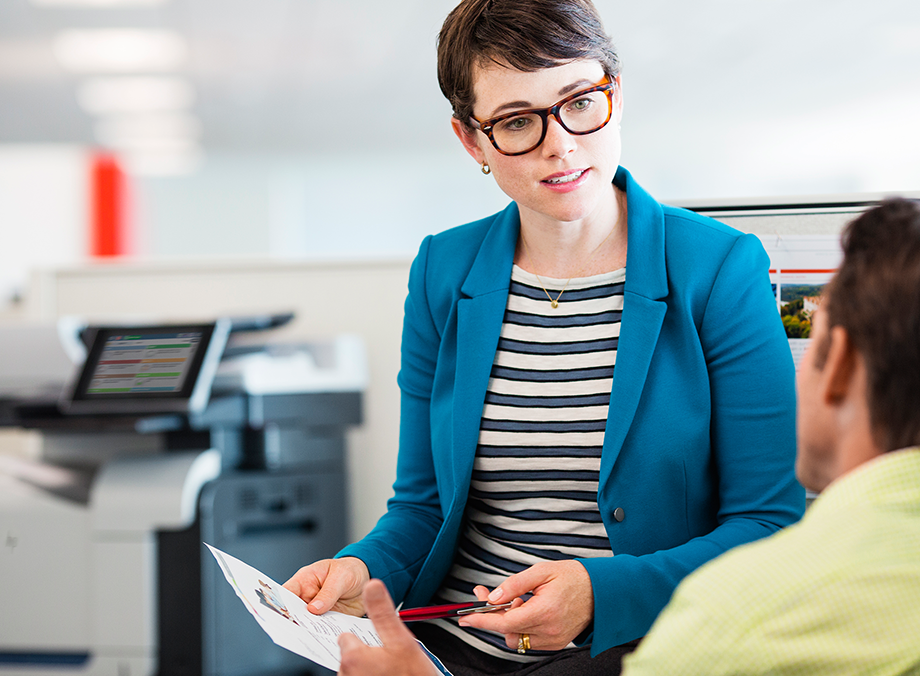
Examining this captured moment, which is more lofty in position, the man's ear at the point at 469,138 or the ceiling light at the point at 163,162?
the ceiling light at the point at 163,162

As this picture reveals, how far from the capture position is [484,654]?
915 millimetres

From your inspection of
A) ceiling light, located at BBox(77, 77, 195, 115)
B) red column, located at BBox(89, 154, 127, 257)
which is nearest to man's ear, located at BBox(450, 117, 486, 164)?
ceiling light, located at BBox(77, 77, 195, 115)

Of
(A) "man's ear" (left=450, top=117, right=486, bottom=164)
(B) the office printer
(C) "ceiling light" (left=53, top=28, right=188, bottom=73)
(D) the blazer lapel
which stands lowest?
(B) the office printer

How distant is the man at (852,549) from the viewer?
0.49 m

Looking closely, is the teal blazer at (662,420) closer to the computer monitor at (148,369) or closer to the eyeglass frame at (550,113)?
the eyeglass frame at (550,113)

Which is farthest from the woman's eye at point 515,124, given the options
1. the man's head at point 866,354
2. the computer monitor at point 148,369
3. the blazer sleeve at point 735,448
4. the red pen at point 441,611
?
the computer monitor at point 148,369

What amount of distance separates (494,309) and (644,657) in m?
0.54

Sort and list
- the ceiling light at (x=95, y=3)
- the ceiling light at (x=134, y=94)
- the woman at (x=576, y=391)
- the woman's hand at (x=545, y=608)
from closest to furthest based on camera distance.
Answer: 1. the woman's hand at (x=545, y=608)
2. the woman at (x=576, y=391)
3. the ceiling light at (x=95, y=3)
4. the ceiling light at (x=134, y=94)

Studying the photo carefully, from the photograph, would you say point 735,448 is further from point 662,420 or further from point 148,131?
point 148,131

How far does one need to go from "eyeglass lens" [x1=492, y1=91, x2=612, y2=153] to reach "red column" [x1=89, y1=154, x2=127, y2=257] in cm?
824

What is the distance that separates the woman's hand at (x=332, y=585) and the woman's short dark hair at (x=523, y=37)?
586 mm

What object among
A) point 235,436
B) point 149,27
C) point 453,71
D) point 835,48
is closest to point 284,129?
point 149,27

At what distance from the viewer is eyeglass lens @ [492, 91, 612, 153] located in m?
0.88

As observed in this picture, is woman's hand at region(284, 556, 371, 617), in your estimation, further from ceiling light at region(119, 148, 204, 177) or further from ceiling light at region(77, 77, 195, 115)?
ceiling light at region(119, 148, 204, 177)
